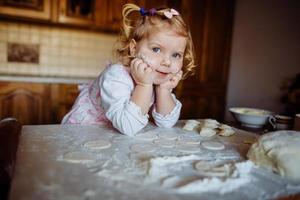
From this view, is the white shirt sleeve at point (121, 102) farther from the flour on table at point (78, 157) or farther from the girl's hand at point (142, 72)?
the flour on table at point (78, 157)

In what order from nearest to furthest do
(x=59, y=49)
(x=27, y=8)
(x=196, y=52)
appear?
(x=27, y=8), (x=59, y=49), (x=196, y=52)

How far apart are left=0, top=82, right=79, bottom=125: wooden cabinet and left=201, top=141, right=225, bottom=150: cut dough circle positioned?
1.66 m

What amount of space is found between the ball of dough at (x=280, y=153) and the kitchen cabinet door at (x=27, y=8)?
1.99 metres

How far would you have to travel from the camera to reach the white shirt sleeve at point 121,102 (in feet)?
2.41

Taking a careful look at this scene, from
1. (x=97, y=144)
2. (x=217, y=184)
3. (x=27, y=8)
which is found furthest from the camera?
(x=27, y=8)

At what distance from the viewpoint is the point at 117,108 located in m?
0.78

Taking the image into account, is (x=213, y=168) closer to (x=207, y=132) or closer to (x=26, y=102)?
(x=207, y=132)

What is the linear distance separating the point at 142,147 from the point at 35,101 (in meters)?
1.72

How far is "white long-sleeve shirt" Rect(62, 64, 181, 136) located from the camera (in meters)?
0.74

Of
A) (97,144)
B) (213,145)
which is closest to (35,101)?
(97,144)

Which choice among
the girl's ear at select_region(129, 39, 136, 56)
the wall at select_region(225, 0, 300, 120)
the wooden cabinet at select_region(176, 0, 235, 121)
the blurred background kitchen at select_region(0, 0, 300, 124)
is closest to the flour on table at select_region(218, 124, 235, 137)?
the girl's ear at select_region(129, 39, 136, 56)

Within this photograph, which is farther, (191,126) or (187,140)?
(191,126)

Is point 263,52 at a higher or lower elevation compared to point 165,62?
higher

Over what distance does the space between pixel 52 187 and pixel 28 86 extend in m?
1.86
